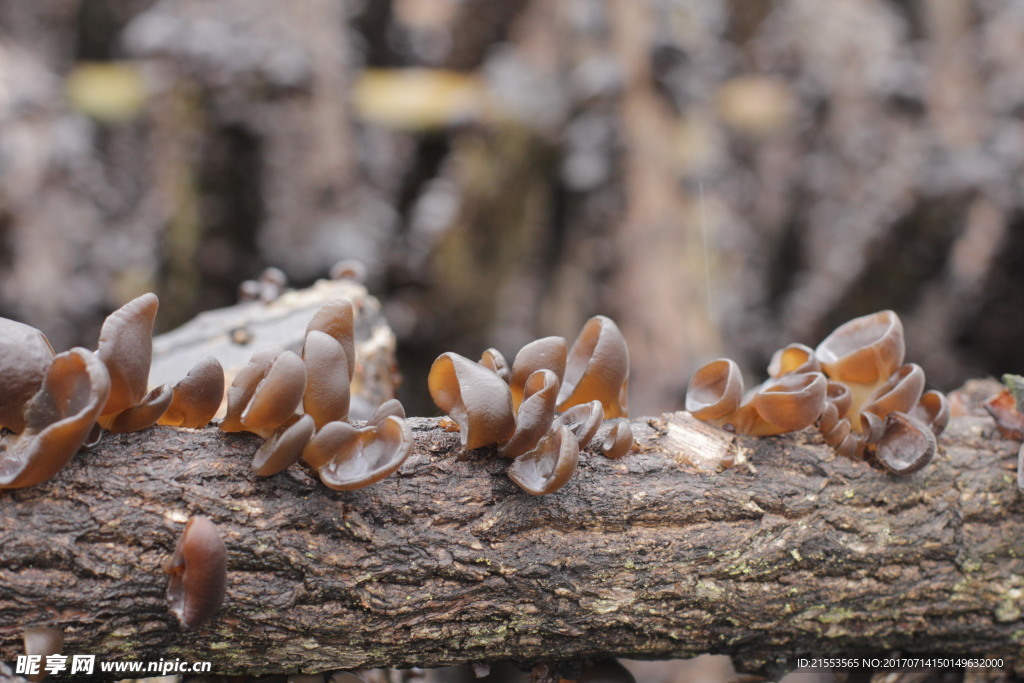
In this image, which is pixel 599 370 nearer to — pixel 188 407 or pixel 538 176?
pixel 188 407

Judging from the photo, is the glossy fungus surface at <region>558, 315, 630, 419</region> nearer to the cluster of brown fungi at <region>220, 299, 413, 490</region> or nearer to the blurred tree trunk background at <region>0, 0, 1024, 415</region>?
the cluster of brown fungi at <region>220, 299, 413, 490</region>

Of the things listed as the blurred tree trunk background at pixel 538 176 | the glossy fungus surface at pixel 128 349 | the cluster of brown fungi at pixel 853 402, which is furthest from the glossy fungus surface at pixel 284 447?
the blurred tree trunk background at pixel 538 176

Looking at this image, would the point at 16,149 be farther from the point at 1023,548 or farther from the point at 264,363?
the point at 1023,548

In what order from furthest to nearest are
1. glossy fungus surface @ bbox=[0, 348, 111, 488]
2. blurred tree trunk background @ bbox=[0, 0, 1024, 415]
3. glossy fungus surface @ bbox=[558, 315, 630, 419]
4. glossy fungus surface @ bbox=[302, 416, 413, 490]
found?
1. blurred tree trunk background @ bbox=[0, 0, 1024, 415]
2. glossy fungus surface @ bbox=[558, 315, 630, 419]
3. glossy fungus surface @ bbox=[302, 416, 413, 490]
4. glossy fungus surface @ bbox=[0, 348, 111, 488]

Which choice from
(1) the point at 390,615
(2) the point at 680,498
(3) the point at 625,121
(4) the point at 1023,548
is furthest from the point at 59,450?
(3) the point at 625,121

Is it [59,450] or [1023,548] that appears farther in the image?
[1023,548]

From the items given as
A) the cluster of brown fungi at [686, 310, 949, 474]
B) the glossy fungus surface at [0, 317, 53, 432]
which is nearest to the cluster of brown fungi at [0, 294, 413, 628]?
the glossy fungus surface at [0, 317, 53, 432]
